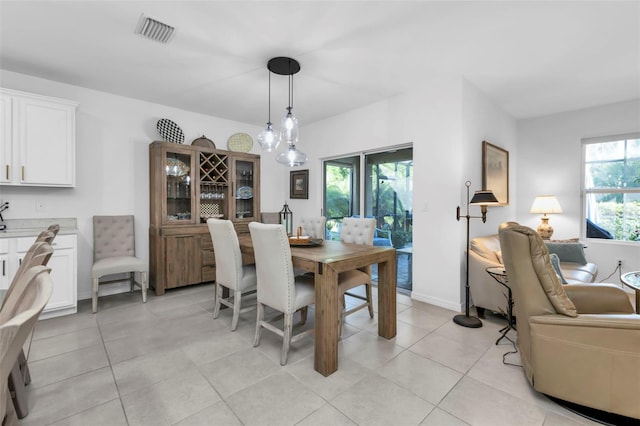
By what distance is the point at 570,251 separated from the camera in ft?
11.9

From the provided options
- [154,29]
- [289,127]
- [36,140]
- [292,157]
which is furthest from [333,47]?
[36,140]

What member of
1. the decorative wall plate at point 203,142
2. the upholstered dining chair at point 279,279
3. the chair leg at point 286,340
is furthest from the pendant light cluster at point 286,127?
the decorative wall plate at point 203,142

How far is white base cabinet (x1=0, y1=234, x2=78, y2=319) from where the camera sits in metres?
2.81

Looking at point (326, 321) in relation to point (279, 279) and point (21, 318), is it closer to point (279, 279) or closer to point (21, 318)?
point (279, 279)

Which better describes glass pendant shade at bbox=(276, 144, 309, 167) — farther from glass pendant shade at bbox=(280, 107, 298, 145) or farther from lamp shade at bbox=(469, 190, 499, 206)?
lamp shade at bbox=(469, 190, 499, 206)

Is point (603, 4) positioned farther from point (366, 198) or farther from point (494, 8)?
point (366, 198)

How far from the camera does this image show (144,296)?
3.45 m

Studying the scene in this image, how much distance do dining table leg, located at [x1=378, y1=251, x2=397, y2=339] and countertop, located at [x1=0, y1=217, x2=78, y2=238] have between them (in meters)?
3.24

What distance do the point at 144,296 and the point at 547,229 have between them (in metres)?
5.52

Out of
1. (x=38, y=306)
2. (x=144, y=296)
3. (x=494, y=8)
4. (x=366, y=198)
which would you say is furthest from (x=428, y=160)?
(x=144, y=296)

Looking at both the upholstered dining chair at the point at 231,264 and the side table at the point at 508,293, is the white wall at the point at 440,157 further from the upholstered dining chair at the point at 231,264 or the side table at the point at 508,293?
the upholstered dining chair at the point at 231,264

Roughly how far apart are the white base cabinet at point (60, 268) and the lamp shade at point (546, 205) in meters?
5.96

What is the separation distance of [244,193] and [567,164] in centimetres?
500

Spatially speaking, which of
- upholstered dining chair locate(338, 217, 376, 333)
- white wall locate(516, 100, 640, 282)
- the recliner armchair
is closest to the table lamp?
white wall locate(516, 100, 640, 282)
